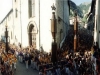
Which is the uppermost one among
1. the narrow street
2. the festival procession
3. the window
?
the window

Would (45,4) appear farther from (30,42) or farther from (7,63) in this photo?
(7,63)

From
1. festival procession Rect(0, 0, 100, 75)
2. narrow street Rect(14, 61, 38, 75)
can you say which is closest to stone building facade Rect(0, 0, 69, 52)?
festival procession Rect(0, 0, 100, 75)

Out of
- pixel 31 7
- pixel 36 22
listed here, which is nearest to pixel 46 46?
pixel 36 22

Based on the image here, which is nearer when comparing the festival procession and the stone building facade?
the festival procession

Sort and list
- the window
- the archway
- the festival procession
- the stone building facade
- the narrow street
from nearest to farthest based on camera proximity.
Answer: the festival procession, the narrow street, the stone building facade, the archway, the window

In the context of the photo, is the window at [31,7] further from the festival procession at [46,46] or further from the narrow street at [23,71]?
the narrow street at [23,71]

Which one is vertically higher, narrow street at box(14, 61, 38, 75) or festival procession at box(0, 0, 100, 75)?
festival procession at box(0, 0, 100, 75)

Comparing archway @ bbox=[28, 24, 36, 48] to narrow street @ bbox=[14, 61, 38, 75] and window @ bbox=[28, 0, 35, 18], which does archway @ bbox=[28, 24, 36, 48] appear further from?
narrow street @ bbox=[14, 61, 38, 75]

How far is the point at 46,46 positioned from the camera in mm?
24672

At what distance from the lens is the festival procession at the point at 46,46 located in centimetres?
1484

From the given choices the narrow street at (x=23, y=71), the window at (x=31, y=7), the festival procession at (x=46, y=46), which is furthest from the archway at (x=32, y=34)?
the narrow street at (x=23, y=71)

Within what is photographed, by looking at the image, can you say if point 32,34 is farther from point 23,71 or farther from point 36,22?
point 23,71

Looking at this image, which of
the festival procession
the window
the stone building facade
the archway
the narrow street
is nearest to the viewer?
the festival procession

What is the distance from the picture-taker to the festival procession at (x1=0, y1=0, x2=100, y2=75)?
14.8 metres
